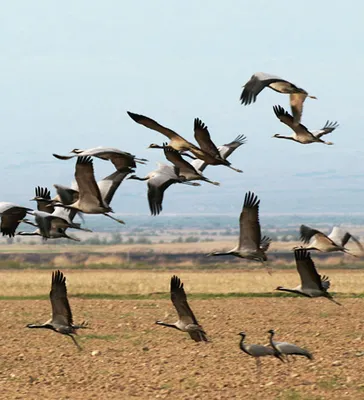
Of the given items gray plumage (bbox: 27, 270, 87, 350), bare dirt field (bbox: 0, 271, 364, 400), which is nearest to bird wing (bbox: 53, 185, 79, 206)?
gray plumage (bbox: 27, 270, 87, 350)

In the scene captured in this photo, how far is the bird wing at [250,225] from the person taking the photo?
1317cm

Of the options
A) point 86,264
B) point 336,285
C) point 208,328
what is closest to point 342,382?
point 208,328

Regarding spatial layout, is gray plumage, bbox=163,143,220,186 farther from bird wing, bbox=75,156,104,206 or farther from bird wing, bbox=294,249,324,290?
bird wing, bbox=294,249,324,290

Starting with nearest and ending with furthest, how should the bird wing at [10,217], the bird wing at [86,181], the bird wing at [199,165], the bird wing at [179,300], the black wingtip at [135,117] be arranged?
1. the black wingtip at [135,117]
2. the bird wing at [86,181]
3. the bird wing at [10,217]
4. the bird wing at [199,165]
5. the bird wing at [179,300]

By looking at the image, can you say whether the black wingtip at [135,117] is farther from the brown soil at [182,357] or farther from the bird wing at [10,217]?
the brown soil at [182,357]

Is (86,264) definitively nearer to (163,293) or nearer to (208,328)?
(163,293)

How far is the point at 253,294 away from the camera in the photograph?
31672 mm

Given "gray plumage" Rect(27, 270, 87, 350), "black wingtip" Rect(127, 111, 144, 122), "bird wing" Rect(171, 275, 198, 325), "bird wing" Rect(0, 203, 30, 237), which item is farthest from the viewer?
"gray plumage" Rect(27, 270, 87, 350)

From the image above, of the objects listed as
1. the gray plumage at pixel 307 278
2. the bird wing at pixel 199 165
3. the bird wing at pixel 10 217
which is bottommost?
the gray plumage at pixel 307 278

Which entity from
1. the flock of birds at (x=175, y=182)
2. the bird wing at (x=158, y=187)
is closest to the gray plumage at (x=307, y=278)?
the flock of birds at (x=175, y=182)

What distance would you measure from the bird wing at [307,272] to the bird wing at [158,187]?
2036mm

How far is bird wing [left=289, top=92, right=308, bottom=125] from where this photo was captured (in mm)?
13492

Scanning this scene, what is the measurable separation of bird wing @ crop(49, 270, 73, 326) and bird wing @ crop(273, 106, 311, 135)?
3.32 meters

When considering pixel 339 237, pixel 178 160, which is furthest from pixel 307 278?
pixel 178 160
